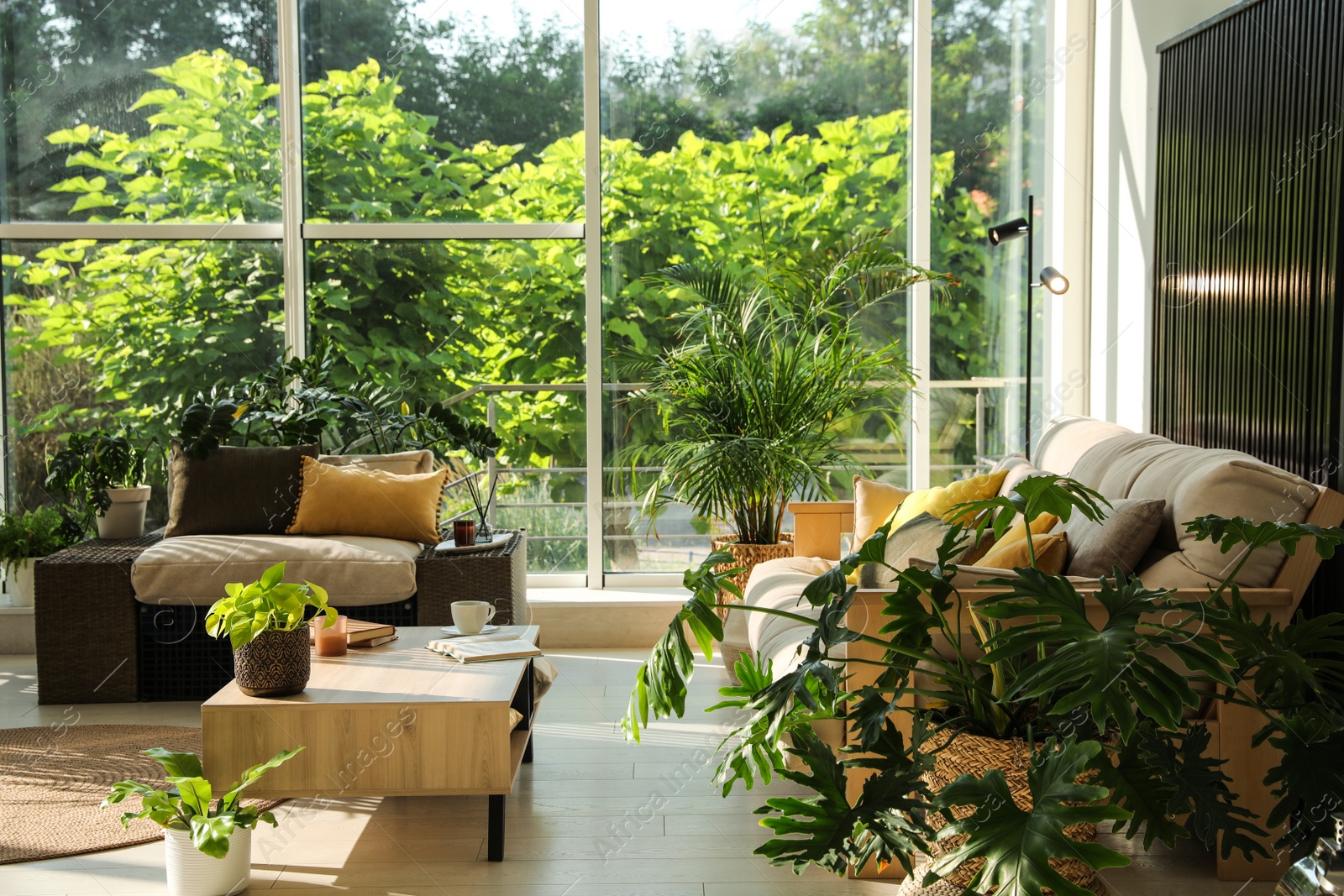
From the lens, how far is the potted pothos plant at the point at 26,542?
14.1 feet

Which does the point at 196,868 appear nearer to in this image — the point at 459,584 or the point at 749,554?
the point at 459,584

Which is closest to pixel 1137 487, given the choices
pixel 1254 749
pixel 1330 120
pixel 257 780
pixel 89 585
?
pixel 1254 749

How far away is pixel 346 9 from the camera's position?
15.8 feet

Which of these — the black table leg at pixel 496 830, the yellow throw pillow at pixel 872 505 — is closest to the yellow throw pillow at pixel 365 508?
the yellow throw pillow at pixel 872 505

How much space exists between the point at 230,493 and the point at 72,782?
136cm

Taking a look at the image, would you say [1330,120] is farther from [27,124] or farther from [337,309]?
[27,124]

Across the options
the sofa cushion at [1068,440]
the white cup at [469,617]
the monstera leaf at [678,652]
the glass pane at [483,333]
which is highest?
the glass pane at [483,333]

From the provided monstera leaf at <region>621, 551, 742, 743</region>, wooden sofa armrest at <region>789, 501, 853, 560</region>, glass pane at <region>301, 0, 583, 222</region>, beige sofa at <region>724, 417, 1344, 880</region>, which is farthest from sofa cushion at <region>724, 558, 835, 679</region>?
glass pane at <region>301, 0, 583, 222</region>

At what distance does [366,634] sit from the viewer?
3.02m

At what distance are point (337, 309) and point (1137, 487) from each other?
11.4ft

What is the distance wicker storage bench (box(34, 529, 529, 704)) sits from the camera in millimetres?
3719

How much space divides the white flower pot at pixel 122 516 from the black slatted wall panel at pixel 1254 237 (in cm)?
379

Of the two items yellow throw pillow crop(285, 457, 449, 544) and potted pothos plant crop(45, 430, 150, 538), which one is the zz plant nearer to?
yellow throw pillow crop(285, 457, 449, 544)

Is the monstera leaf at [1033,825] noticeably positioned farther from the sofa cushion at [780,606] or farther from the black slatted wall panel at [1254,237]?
the black slatted wall panel at [1254,237]
